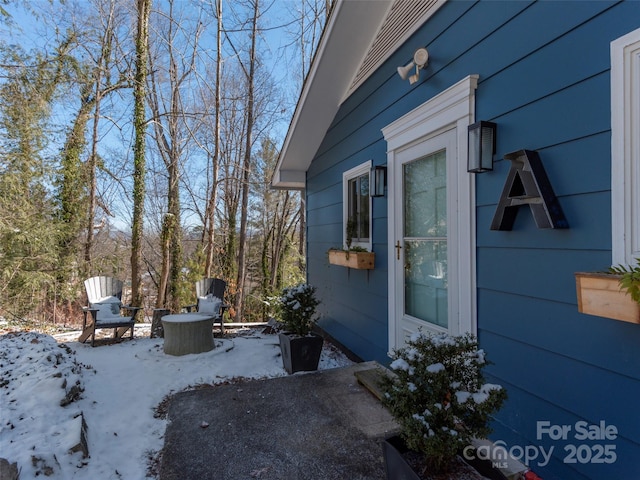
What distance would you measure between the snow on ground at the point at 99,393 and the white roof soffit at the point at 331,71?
2.83m

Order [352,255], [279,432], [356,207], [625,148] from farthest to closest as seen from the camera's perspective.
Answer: [356,207] < [352,255] < [279,432] < [625,148]

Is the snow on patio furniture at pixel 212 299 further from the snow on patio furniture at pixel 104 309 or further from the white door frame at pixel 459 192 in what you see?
the white door frame at pixel 459 192


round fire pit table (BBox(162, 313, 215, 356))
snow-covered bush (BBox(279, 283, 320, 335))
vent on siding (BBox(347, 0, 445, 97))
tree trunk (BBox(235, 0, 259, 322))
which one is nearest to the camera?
vent on siding (BBox(347, 0, 445, 97))

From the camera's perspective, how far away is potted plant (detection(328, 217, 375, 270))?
11.3 feet

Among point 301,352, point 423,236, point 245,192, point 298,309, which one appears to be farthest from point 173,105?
point 423,236

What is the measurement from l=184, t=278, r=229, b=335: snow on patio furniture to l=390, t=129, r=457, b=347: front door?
122 inches

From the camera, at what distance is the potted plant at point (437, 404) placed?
142 cm

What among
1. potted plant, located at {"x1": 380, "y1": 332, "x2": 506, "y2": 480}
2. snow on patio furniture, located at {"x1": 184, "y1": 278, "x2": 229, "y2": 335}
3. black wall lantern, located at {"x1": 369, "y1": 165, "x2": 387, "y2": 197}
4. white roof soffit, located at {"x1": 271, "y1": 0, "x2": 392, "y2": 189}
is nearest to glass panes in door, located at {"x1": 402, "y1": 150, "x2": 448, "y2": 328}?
black wall lantern, located at {"x1": 369, "y1": 165, "x2": 387, "y2": 197}

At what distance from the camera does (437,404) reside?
1.45 meters

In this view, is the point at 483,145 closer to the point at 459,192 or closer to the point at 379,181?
the point at 459,192

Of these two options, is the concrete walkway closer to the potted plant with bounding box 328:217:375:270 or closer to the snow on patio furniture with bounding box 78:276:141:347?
the potted plant with bounding box 328:217:375:270

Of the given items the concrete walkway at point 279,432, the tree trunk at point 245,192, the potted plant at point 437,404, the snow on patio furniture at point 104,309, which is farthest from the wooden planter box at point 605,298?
the tree trunk at point 245,192

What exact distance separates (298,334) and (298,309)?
10.3 inches

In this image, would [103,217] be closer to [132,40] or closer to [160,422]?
[132,40]
